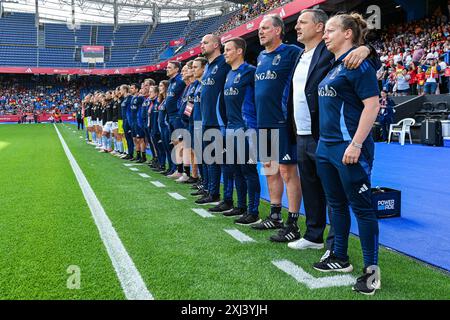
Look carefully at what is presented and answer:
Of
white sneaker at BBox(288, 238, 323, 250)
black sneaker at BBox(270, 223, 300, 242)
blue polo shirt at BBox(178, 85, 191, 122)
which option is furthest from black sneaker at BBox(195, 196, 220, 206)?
white sneaker at BBox(288, 238, 323, 250)

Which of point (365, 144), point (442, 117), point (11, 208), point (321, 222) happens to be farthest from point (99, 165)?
point (442, 117)

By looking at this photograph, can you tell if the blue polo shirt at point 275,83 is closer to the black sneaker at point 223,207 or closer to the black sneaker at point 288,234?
the black sneaker at point 288,234

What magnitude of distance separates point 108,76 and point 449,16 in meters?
42.6

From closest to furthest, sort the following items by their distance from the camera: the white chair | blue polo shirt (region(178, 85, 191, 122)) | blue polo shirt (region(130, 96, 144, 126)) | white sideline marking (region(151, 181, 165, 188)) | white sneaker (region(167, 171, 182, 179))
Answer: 1. blue polo shirt (region(178, 85, 191, 122))
2. white sideline marking (region(151, 181, 165, 188))
3. white sneaker (region(167, 171, 182, 179))
4. blue polo shirt (region(130, 96, 144, 126))
5. the white chair

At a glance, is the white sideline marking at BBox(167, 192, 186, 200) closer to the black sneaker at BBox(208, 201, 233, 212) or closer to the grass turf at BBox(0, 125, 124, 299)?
the black sneaker at BBox(208, 201, 233, 212)

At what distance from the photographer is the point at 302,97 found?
359 cm

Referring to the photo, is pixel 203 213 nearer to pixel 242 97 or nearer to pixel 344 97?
pixel 242 97

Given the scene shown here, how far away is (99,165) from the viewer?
9.73m

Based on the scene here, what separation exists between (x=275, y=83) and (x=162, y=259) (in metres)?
1.88

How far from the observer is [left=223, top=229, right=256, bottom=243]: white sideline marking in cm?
399

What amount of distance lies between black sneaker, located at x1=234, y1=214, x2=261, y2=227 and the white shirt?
133cm

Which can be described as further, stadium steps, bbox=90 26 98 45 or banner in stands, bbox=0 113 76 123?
stadium steps, bbox=90 26 98 45
